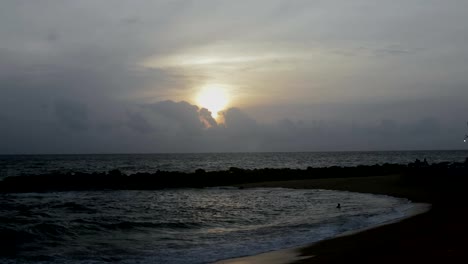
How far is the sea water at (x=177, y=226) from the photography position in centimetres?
1225

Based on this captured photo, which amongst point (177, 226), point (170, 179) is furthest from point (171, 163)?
point (177, 226)

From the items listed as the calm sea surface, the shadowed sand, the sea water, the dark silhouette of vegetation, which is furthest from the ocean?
the calm sea surface

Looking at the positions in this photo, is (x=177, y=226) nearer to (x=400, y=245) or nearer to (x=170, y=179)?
(x=400, y=245)

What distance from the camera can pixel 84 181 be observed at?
40062 mm

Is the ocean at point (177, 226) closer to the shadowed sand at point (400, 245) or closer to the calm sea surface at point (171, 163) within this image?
the shadowed sand at point (400, 245)

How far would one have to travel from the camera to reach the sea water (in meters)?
12.2

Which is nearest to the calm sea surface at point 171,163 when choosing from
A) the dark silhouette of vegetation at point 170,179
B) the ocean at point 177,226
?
the dark silhouette of vegetation at point 170,179

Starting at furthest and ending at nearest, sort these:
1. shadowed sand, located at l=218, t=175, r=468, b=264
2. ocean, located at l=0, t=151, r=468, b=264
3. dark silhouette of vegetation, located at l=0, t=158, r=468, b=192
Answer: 1. dark silhouette of vegetation, located at l=0, t=158, r=468, b=192
2. ocean, located at l=0, t=151, r=468, b=264
3. shadowed sand, located at l=218, t=175, r=468, b=264

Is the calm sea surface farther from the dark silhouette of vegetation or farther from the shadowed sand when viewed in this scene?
the shadowed sand

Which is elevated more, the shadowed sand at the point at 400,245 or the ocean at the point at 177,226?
the shadowed sand at the point at 400,245

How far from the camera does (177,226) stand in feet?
55.2

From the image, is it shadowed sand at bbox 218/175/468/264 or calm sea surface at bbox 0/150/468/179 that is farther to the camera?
calm sea surface at bbox 0/150/468/179

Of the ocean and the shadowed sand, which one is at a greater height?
the shadowed sand

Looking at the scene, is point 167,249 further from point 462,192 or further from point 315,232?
point 462,192
